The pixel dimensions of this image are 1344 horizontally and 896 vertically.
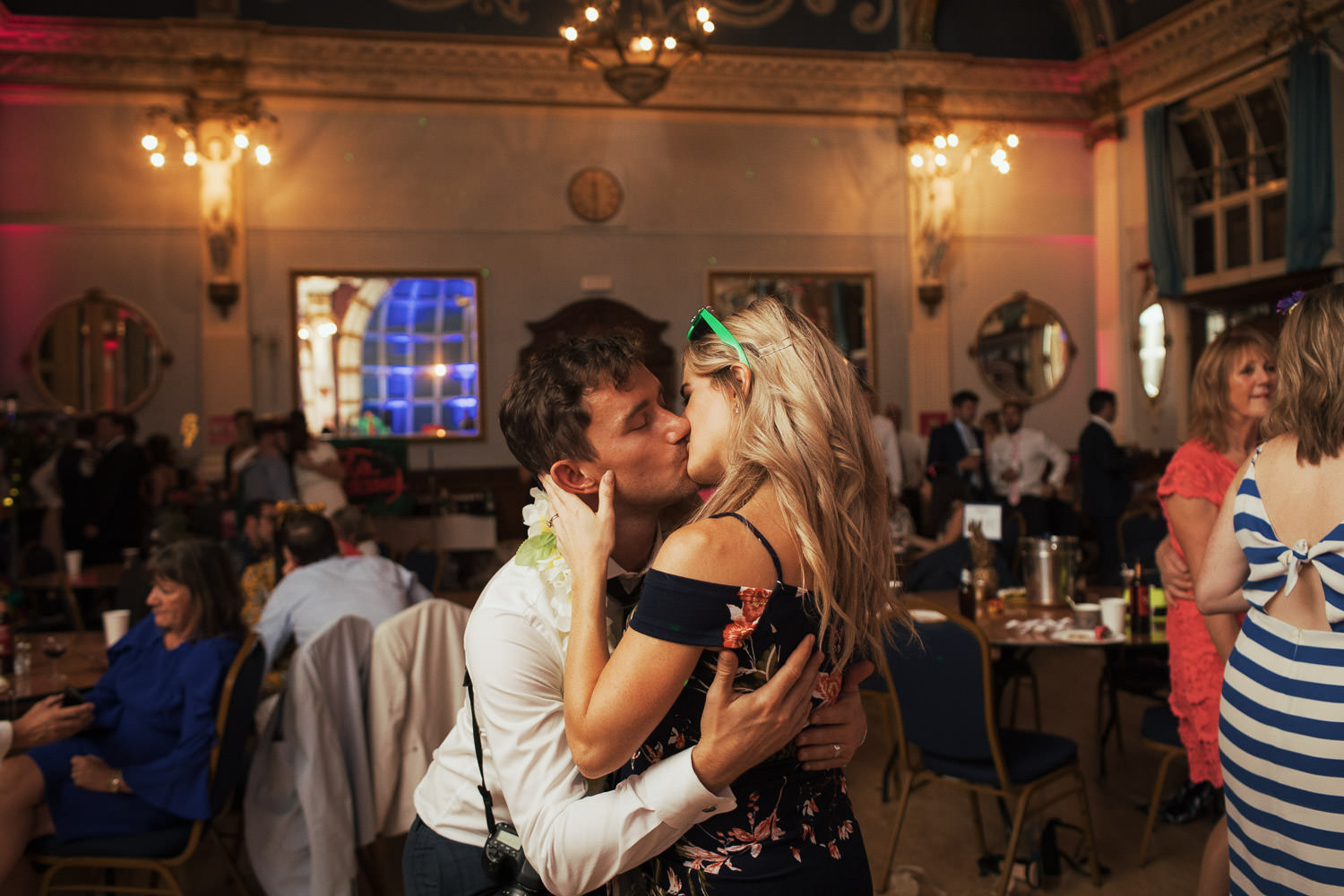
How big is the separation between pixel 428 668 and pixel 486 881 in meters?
1.72

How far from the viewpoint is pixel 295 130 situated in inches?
371

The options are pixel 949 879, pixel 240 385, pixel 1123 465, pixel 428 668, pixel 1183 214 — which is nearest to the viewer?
pixel 428 668

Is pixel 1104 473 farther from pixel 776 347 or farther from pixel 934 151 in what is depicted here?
pixel 776 347

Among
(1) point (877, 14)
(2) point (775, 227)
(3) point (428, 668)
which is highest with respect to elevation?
→ (1) point (877, 14)

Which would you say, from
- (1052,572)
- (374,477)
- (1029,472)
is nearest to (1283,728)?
(1052,572)

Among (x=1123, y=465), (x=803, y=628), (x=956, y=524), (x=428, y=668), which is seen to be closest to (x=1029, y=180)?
(x=1123, y=465)

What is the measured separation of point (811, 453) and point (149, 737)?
8.39 ft

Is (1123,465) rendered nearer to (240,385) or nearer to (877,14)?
(877,14)

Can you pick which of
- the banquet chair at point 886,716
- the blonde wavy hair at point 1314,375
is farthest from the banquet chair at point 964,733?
the blonde wavy hair at point 1314,375

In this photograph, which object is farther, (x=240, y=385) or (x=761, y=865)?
(x=240, y=385)

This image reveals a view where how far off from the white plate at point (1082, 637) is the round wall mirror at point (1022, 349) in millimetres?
7510

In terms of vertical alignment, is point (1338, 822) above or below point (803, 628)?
below

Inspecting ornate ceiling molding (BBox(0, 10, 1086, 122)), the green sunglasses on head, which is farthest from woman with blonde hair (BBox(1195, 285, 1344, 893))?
ornate ceiling molding (BBox(0, 10, 1086, 122))

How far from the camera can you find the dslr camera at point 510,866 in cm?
137
